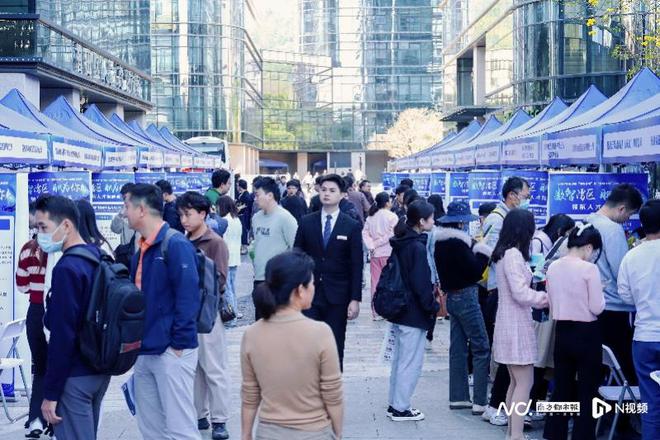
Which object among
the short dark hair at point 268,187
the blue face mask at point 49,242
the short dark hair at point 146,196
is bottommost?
the blue face mask at point 49,242

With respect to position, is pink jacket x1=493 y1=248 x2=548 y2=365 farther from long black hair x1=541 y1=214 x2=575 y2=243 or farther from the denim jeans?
long black hair x1=541 y1=214 x2=575 y2=243

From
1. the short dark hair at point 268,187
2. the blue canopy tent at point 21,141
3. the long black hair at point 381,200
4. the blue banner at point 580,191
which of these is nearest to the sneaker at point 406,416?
the short dark hair at point 268,187

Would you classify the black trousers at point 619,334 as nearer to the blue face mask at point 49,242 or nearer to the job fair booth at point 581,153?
the job fair booth at point 581,153

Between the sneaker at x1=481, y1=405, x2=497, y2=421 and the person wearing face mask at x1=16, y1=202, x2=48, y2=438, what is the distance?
3.58 metres

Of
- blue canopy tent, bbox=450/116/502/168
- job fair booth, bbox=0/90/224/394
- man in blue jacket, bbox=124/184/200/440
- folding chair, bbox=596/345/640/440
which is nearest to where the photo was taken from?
man in blue jacket, bbox=124/184/200/440

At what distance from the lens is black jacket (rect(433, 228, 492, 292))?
28.5 feet

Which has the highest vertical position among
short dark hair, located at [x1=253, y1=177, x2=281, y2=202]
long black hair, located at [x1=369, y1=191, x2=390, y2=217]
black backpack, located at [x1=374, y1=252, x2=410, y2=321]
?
short dark hair, located at [x1=253, y1=177, x2=281, y2=202]

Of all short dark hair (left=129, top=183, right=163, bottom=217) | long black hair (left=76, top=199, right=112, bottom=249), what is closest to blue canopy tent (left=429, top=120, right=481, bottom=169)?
short dark hair (left=129, top=183, right=163, bottom=217)

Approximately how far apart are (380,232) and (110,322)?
979 cm

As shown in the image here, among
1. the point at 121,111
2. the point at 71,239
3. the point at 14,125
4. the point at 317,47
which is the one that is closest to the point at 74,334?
the point at 71,239

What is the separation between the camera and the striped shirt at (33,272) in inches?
322

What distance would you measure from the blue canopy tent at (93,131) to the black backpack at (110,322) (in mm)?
11423

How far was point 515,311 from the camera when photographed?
25.6ft

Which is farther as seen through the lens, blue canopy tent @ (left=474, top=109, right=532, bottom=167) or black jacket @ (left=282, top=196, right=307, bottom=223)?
black jacket @ (left=282, top=196, right=307, bottom=223)
